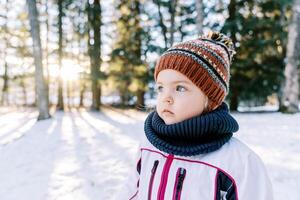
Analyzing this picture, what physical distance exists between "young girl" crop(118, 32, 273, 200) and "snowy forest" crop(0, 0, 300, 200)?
52cm

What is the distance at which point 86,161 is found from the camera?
4.89m

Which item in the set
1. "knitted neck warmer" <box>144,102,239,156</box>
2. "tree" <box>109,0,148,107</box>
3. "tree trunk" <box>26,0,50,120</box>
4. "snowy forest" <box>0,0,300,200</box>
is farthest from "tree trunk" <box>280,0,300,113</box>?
"knitted neck warmer" <box>144,102,239,156</box>

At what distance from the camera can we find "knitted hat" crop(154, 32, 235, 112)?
4.81 ft

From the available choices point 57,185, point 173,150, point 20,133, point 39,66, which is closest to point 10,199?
point 57,185

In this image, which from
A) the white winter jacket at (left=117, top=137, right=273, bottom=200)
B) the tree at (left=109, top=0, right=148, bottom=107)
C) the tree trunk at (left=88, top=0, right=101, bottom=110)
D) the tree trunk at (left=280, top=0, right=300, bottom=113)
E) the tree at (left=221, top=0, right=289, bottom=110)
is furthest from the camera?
the tree trunk at (left=88, top=0, right=101, bottom=110)

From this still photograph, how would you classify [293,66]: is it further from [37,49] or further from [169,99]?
[169,99]

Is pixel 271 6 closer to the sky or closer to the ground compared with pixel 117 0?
closer to the ground

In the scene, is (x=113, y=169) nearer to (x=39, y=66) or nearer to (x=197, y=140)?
(x=197, y=140)

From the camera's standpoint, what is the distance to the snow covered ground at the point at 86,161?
3588 millimetres

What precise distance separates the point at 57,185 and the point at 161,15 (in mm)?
13496

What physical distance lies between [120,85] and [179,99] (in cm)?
1397

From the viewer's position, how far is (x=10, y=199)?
342cm

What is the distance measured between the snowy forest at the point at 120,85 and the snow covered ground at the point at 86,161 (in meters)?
0.02

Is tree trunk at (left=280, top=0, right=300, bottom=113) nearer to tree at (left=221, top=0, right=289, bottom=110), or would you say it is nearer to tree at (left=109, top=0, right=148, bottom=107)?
tree at (left=221, top=0, right=289, bottom=110)
